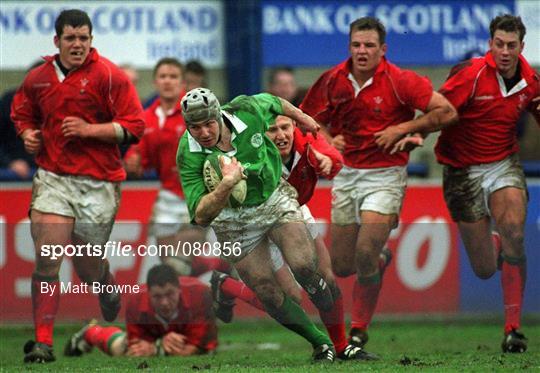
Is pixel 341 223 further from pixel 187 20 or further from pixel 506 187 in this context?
pixel 187 20

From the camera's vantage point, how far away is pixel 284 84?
14.0m

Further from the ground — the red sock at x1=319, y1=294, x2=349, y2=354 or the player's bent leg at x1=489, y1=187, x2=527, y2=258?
the player's bent leg at x1=489, y1=187, x2=527, y2=258

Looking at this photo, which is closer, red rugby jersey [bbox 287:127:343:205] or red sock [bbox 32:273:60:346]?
red rugby jersey [bbox 287:127:343:205]

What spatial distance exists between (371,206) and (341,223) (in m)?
0.37

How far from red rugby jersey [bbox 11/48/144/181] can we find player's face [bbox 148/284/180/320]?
945mm

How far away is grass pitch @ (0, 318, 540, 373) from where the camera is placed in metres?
9.83

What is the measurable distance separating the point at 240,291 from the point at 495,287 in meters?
2.08

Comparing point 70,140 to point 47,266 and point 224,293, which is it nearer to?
point 47,266

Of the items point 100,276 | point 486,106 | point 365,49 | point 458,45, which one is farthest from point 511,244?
point 458,45

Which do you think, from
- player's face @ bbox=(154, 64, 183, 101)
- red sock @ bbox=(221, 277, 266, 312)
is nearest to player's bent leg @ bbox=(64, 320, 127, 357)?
red sock @ bbox=(221, 277, 266, 312)

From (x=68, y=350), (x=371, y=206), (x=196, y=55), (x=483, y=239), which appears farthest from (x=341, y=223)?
(x=196, y=55)

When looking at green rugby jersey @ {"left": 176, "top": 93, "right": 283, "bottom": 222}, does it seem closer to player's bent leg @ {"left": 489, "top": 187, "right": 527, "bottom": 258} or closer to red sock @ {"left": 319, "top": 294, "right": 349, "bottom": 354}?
red sock @ {"left": 319, "top": 294, "right": 349, "bottom": 354}

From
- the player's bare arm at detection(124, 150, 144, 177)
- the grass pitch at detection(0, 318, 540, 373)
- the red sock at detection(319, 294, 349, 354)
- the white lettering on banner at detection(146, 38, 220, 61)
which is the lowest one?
the grass pitch at detection(0, 318, 540, 373)

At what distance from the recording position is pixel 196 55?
1498cm
